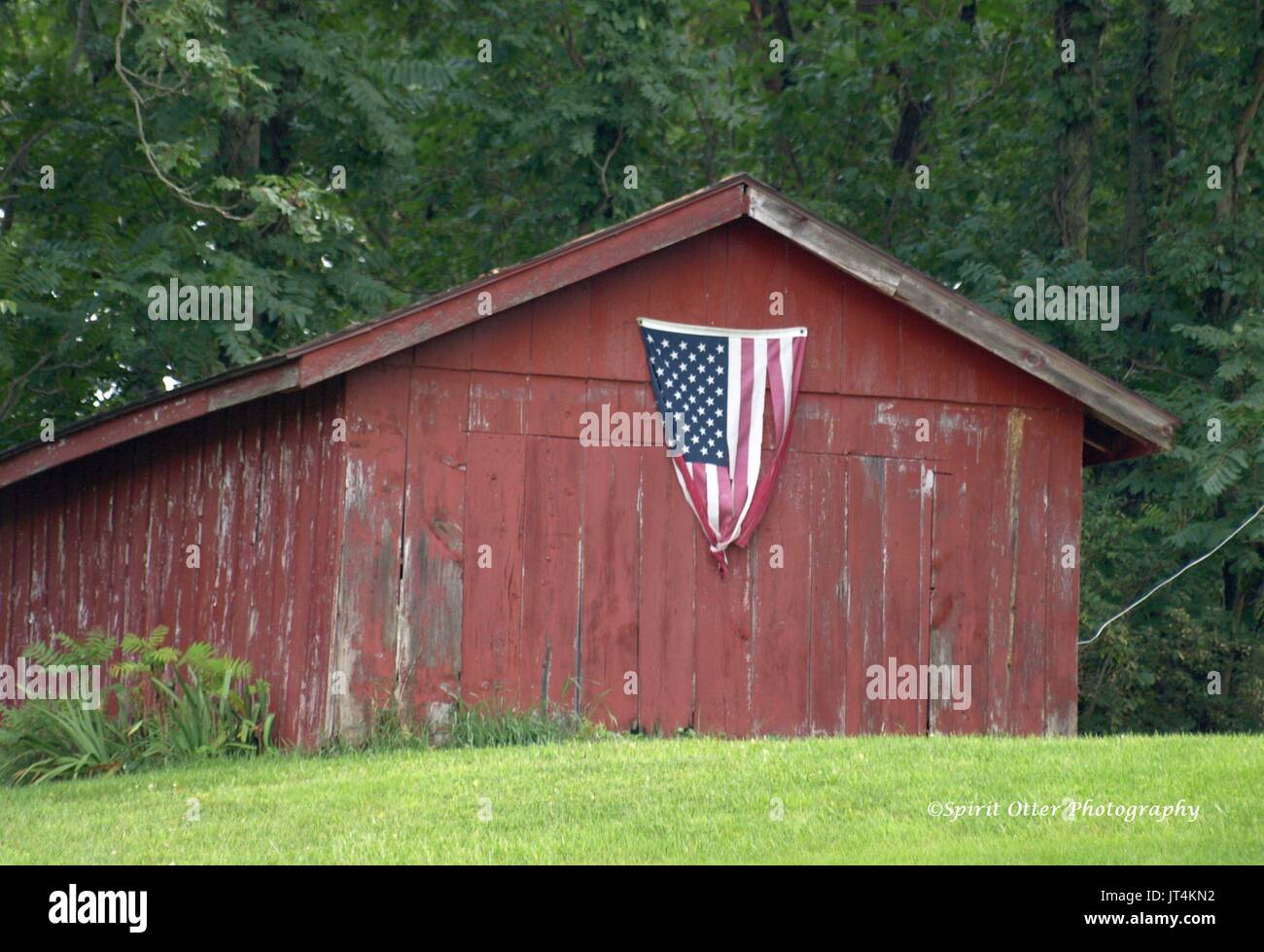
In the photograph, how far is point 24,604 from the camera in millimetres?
16781

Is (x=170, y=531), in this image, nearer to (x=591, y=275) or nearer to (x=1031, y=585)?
(x=591, y=275)

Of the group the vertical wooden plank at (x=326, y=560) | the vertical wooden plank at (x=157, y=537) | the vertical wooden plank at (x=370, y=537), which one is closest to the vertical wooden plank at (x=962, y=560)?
the vertical wooden plank at (x=370, y=537)

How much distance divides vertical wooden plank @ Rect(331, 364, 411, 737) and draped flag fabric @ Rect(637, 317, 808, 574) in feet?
7.67

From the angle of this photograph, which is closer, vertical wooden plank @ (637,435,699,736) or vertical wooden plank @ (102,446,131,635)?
vertical wooden plank @ (637,435,699,736)

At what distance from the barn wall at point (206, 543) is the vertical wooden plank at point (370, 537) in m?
0.14

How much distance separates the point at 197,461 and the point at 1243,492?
1271 centimetres

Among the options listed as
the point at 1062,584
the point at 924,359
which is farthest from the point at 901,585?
the point at 924,359

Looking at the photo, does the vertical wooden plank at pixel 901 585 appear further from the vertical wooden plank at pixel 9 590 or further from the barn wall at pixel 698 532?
the vertical wooden plank at pixel 9 590

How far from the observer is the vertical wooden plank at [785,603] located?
15.0 metres

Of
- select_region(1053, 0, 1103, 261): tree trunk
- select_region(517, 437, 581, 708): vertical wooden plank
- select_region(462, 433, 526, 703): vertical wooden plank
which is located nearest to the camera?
select_region(462, 433, 526, 703): vertical wooden plank

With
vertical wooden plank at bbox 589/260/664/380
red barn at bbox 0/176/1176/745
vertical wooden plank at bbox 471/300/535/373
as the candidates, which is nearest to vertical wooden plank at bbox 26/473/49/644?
red barn at bbox 0/176/1176/745

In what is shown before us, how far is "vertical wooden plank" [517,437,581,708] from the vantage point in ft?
47.9

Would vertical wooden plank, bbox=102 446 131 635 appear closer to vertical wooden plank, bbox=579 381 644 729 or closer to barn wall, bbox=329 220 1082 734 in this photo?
barn wall, bbox=329 220 1082 734

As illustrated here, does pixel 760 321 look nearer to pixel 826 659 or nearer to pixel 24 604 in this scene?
A: pixel 826 659
